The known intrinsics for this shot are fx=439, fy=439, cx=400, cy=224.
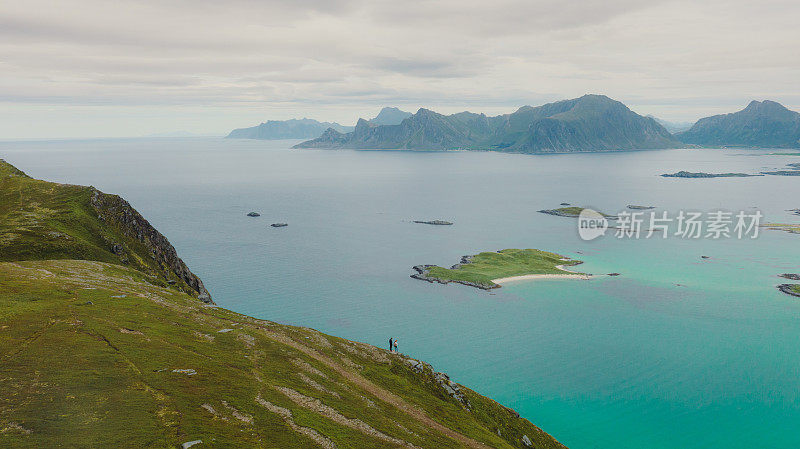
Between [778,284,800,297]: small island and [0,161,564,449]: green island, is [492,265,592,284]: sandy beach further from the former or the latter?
[0,161,564,449]: green island

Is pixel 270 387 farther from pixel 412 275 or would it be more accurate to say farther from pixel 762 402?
pixel 412 275

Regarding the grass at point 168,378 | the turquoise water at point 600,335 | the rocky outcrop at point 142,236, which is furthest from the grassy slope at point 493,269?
the grass at point 168,378

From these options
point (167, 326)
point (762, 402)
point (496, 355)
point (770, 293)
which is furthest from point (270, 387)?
point (770, 293)

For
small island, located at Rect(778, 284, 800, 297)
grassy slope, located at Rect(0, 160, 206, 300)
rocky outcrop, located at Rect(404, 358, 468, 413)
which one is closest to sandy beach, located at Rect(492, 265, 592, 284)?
small island, located at Rect(778, 284, 800, 297)

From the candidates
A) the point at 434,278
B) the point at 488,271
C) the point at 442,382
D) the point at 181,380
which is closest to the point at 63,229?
the point at 181,380

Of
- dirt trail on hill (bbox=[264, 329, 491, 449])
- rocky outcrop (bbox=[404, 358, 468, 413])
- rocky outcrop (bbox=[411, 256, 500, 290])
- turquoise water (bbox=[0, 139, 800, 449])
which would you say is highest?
A: dirt trail on hill (bbox=[264, 329, 491, 449])

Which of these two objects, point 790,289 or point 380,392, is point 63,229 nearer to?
point 380,392
